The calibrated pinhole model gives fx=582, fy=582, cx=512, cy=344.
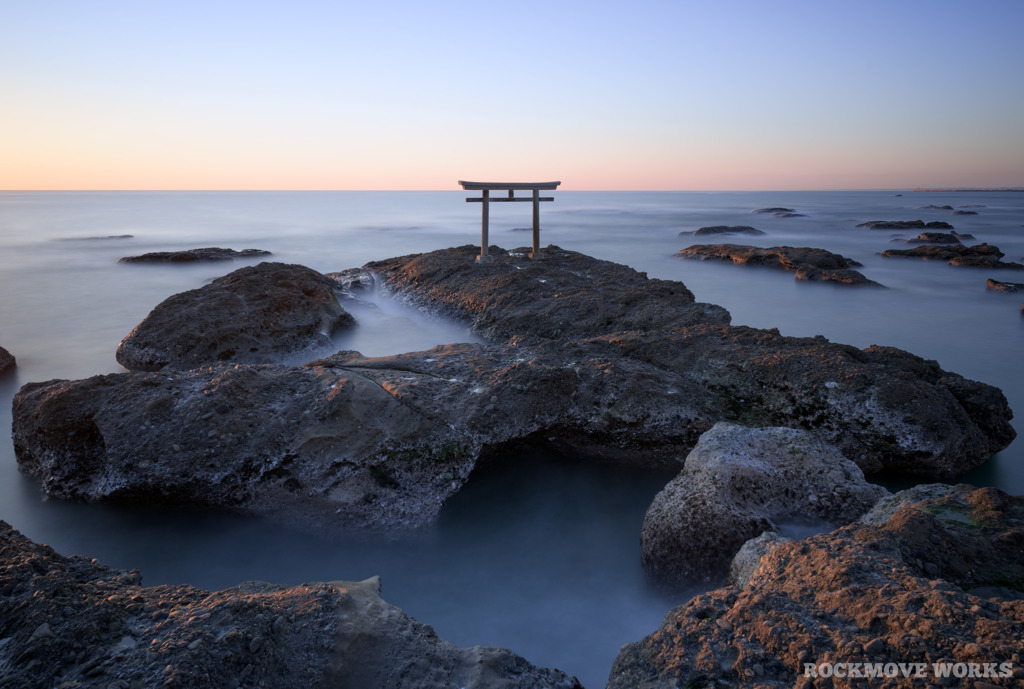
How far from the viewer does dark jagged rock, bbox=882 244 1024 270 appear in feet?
61.1

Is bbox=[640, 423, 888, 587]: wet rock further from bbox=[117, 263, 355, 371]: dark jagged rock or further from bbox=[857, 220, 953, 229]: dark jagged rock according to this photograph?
bbox=[857, 220, 953, 229]: dark jagged rock

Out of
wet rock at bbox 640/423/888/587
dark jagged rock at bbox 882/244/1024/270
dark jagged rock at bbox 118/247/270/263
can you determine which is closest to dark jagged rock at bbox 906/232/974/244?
dark jagged rock at bbox 882/244/1024/270

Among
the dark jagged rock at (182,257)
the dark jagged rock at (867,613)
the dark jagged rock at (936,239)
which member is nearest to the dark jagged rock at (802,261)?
the dark jagged rock at (936,239)

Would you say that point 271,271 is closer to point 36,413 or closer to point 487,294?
point 487,294

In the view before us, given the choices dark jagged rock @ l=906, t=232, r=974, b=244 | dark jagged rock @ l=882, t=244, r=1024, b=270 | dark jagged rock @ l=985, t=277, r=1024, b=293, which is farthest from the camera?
dark jagged rock @ l=906, t=232, r=974, b=244

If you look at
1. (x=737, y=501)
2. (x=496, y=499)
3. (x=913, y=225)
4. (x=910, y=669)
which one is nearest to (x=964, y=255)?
(x=913, y=225)

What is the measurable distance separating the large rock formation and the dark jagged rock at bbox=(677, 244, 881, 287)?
10.7 metres

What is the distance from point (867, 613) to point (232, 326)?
8229mm

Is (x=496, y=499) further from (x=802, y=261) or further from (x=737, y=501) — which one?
(x=802, y=261)

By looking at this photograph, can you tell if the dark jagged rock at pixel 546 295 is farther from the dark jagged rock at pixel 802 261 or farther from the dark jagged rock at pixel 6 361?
the dark jagged rock at pixel 802 261

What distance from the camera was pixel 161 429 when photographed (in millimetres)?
4906

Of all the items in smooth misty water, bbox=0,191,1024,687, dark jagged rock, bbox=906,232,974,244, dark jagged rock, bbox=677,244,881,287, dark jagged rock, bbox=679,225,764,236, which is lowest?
smooth misty water, bbox=0,191,1024,687

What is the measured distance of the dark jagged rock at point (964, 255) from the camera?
18.6 meters

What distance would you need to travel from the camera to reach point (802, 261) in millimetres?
18031
